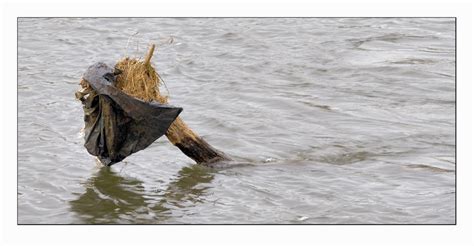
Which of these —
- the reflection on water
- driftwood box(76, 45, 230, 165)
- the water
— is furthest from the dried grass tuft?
the reflection on water

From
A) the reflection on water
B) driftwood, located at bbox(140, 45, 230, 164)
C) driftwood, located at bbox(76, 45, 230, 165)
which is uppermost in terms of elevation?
driftwood, located at bbox(76, 45, 230, 165)

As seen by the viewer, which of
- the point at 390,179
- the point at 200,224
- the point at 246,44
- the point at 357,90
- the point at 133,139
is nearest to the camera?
the point at 200,224

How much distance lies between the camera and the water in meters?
7.45

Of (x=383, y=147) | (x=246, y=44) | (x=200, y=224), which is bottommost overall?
(x=200, y=224)

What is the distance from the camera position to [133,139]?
757cm

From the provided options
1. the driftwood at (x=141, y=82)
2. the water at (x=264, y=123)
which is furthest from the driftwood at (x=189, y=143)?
the water at (x=264, y=123)

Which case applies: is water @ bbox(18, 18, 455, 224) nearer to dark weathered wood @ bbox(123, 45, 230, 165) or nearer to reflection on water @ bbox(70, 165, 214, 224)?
reflection on water @ bbox(70, 165, 214, 224)

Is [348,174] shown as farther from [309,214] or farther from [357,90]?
[357,90]

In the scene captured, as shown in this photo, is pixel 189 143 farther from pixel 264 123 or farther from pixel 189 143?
pixel 264 123

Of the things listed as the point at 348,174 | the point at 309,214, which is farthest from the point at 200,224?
the point at 348,174

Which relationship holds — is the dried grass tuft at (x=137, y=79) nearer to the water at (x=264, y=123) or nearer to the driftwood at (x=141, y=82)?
the driftwood at (x=141, y=82)

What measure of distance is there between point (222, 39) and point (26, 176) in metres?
6.15

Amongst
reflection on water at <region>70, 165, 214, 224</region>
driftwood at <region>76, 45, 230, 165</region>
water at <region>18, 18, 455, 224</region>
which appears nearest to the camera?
reflection on water at <region>70, 165, 214, 224</region>

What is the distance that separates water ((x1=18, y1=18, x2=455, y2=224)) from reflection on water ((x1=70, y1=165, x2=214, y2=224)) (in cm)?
2
